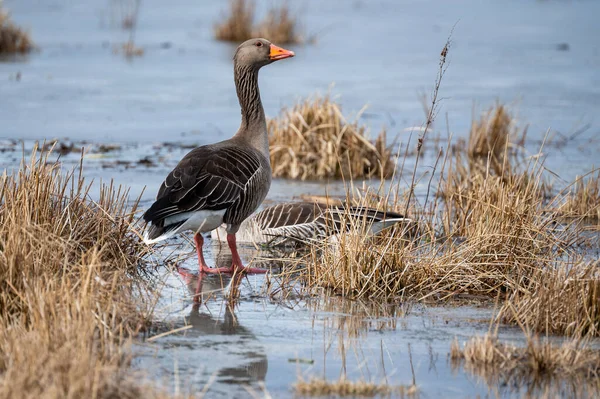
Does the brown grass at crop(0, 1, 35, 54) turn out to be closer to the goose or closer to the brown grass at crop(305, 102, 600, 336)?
the goose

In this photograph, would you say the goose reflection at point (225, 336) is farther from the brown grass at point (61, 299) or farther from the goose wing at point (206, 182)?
the goose wing at point (206, 182)

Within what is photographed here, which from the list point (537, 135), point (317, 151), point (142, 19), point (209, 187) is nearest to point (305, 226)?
point (209, 187)

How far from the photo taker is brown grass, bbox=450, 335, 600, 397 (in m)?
4.89

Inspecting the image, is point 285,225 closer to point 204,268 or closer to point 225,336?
point 204,268

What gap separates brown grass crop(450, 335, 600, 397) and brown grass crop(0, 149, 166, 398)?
184cm

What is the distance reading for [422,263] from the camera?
6664mm

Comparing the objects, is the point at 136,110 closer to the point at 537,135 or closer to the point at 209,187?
the point at 537,135

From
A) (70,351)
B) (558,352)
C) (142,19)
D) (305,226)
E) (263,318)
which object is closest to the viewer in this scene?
(70,351)

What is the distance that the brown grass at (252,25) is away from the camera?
78.7 feet

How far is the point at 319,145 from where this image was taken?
39.2 feet

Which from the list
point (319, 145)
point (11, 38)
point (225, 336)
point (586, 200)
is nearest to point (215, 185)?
point (225, 336)

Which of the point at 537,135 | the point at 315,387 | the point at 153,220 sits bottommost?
the point at 315,387

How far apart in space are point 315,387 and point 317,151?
7546 mm

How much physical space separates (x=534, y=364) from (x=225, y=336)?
70.7 inches
